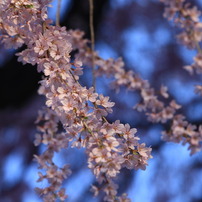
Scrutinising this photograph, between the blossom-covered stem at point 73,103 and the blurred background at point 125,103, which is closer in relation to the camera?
the blossom-covered stem at point 73,103

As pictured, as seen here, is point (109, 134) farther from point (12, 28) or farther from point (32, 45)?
point (12, 28)

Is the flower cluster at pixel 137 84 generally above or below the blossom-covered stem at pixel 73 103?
above

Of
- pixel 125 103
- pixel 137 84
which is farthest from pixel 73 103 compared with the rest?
pixel 125 103

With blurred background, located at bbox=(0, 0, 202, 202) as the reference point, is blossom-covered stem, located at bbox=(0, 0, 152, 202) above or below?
below

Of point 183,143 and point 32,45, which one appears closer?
point 32,45

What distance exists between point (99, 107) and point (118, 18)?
5.47m

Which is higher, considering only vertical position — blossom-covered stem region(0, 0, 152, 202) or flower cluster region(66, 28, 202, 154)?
flower cluster region(66, 28, 202, 154)

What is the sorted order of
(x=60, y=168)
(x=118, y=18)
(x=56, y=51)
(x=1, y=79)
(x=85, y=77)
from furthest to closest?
(x=118, y=18) → (x=85, y=77) → (x=1, y=79) → (x=60, y=168) → (x=56, y=51)

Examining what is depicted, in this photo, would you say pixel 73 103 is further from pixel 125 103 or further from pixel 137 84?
pixel 125 103

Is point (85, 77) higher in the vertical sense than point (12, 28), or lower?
higher

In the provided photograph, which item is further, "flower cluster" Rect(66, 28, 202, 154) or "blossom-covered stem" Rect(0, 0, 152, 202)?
"flower cluster" Rect(66, 28, 202, 154)

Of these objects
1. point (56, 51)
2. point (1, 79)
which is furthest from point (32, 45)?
point (1, 79)

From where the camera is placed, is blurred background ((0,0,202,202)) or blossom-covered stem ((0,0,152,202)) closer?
blossom-covered stem ((0,0,152,202))

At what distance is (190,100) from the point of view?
5.92 metres
